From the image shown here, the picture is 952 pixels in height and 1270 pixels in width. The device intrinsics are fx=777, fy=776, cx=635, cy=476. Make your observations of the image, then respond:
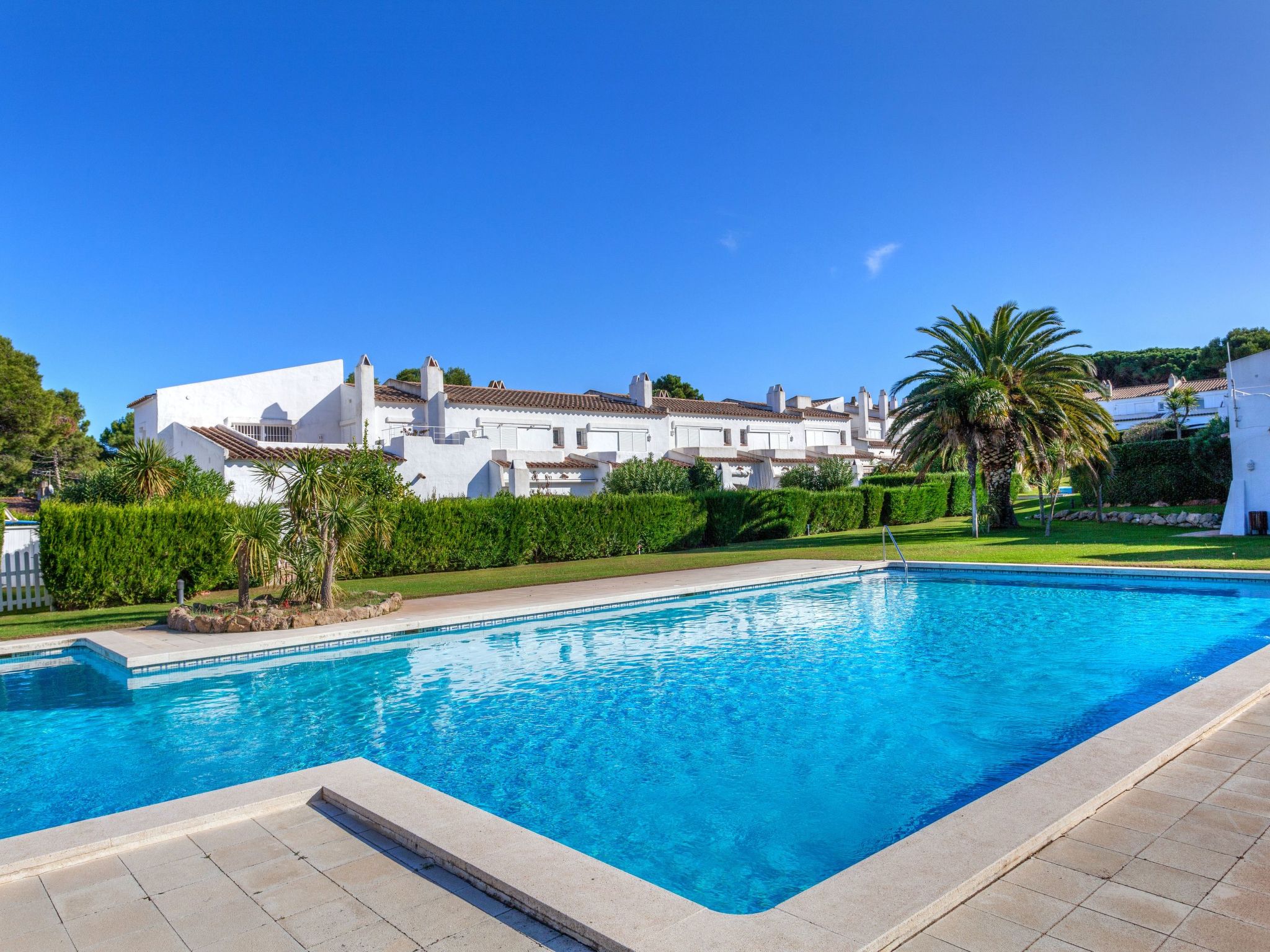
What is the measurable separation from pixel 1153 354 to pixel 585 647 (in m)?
86.1

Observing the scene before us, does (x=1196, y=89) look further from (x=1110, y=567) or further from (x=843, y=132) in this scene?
(x=1110, y=567)

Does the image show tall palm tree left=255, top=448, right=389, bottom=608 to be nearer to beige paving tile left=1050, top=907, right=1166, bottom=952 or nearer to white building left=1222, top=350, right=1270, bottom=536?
beige paving tile left=1050, top=907, right=1166, bottom=952

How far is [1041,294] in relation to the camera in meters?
29.2

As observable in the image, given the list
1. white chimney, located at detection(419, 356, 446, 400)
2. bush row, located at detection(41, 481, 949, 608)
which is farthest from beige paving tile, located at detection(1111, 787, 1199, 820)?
white chimney, located at detection(419, 356, 446, 400)

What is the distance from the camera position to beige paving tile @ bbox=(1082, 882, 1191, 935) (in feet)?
10.2

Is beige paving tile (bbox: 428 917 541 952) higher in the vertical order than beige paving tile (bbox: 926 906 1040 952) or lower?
higher

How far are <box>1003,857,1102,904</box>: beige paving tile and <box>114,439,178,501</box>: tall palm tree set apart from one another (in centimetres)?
2333

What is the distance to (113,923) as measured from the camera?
3428 millimetres

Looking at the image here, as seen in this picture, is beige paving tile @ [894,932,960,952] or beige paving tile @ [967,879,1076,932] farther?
beige paving tile @ [967,879,1076,932]

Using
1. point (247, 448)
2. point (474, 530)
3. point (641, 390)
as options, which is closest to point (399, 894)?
point (474, 530)

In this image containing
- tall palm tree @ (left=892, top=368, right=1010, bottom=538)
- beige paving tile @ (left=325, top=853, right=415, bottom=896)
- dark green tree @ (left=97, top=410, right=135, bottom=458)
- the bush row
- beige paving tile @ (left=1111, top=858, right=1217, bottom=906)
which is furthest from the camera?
dark green tree @ (left=97, top=410, right=135, bottom=458)

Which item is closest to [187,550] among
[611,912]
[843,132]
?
[611,912]

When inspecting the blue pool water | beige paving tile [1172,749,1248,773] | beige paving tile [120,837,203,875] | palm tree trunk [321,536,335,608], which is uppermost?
palm tree trunk [321,536,335,608]

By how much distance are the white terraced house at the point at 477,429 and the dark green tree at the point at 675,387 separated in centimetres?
1469
